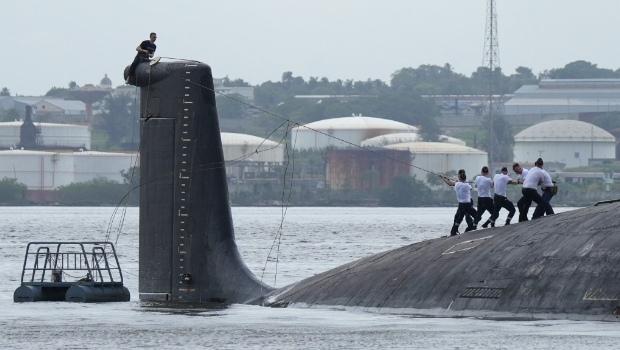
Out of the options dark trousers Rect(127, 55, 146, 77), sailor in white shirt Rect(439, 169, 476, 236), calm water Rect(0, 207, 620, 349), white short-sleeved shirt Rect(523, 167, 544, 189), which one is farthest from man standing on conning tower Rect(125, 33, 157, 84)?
white short-sleeved shirt Rect(523, 167, 544, 189)

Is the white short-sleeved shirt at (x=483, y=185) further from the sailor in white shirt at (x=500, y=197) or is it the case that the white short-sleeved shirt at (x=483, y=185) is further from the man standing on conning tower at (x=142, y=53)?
the man standing on conning tower at (x=142, y=53)

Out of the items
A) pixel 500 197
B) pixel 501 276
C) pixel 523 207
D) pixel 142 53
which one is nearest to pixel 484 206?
pixel 500 197

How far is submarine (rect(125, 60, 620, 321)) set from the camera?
949 inches

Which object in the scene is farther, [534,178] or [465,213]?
[465,213]

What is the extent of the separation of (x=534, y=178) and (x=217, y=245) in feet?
20.3

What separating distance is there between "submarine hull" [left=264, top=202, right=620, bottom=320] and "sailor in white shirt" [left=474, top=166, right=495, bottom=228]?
3.71ft

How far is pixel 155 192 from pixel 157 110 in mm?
1590

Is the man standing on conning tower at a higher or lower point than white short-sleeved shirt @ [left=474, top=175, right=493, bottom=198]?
higher

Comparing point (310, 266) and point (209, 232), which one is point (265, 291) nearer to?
point (209, 232)

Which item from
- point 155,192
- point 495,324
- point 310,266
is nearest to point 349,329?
point 495,324

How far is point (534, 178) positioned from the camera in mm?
26562

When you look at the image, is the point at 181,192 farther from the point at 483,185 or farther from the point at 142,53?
the point at 483,185

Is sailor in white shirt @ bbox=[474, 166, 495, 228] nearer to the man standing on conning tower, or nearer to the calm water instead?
the calm water

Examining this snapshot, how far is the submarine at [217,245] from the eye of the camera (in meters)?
24.1
